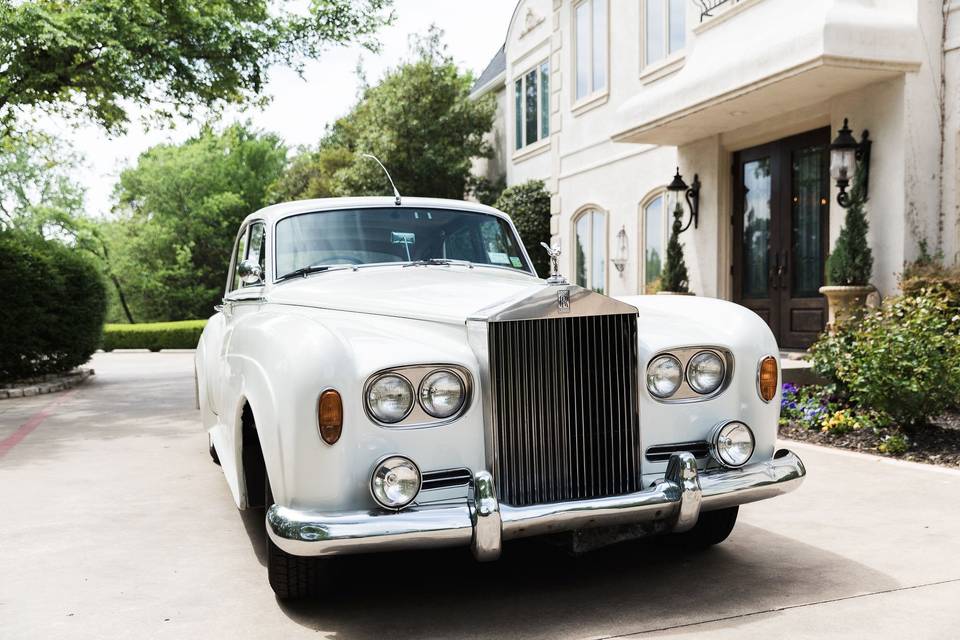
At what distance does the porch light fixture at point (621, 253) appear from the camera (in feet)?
49.4

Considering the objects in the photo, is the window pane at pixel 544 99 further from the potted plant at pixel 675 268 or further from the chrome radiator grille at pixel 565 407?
the chrome radiator grille at pixel 565 407

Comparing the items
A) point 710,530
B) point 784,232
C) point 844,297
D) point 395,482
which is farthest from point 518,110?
point 395,482

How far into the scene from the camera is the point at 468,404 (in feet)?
10.7

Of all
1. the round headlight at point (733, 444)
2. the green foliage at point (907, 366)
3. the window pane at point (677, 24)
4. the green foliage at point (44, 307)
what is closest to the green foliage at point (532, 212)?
the window pane at point (677, 24)

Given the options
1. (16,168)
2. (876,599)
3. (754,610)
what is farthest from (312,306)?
(16,168)

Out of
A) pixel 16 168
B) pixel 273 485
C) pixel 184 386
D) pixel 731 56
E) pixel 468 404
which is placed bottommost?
pixel 184 386

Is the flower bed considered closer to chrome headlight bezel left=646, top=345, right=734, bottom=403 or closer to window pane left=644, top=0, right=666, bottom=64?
chrome headlight bezel left=646, top=345, right=734, bottom=403

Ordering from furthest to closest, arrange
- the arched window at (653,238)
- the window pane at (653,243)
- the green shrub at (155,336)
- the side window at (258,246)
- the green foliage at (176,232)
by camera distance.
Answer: the green foliage at (176,232)
the green shrub at (155,336)
the window pane at (653,243)
the arched window at (653,238)
the side window at (258,246)

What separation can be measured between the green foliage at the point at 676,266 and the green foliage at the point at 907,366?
230 inches

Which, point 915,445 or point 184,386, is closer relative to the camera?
point 915,445

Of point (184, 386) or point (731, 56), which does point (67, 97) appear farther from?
point (731, 56)

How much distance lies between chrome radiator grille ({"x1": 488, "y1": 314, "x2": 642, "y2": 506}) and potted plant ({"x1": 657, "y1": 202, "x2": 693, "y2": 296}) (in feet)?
31.9

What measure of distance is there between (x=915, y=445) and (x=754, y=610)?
3.92 m

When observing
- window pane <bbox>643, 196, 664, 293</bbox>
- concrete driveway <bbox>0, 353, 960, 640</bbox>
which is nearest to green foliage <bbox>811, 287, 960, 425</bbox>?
concrete driveway <bbox>0, 353, 960, 640</bbox>
